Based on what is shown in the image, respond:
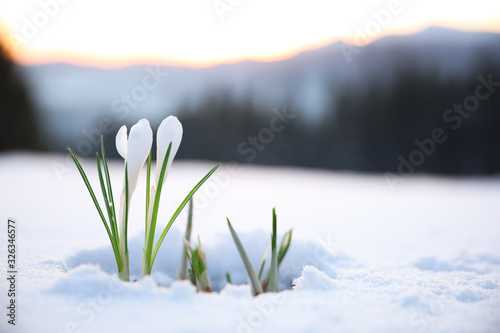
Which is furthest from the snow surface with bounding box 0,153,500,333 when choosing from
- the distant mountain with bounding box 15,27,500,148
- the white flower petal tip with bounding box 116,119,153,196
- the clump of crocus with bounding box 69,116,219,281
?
the distant mountain with bounding box 15,27,500,148

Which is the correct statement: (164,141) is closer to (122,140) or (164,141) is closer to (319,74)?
(122,140)

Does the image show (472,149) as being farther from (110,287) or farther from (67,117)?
(67,117)

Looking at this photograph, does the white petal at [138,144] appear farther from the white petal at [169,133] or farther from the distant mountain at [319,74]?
the distant mountain at [319,74]

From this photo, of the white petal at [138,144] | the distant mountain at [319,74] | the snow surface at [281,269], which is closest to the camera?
the snow surface at [281,269]

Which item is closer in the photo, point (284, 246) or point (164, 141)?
point (164, 141)

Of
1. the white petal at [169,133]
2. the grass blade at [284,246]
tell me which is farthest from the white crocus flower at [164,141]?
the grass blade at [284,246]

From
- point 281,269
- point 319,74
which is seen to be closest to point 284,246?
point 281,269
